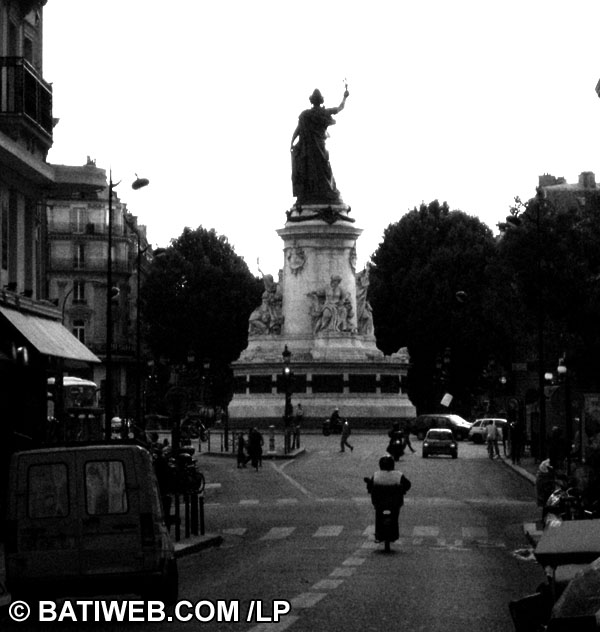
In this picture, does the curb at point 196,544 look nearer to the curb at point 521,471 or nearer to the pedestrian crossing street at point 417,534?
the pedestrian crossing street at point 417,534

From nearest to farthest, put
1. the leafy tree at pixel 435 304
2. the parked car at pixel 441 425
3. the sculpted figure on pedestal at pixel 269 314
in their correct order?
the parked car at pixel 441 425 < the sculpted figure on pedestal at pixel 269 314 < the leafy tree at pixel 435 304

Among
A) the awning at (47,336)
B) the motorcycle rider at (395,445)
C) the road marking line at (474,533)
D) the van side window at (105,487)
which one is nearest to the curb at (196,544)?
the awning at (47,336)

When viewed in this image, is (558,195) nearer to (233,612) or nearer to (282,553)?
(282,553)

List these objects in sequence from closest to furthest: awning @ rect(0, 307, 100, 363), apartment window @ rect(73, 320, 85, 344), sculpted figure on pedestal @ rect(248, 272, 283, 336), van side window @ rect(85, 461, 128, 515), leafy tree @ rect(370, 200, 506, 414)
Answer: van side window @ rect(85, 461, 128, 515)
awning @ rect(0, 307, 100, 363)
sculpted figure on pedestal @ rect(248, 272, 283, 336)
leafy tree @ rect(370, 200, 506, 414)
apartment window @ rect(73, 320, 85, 344)

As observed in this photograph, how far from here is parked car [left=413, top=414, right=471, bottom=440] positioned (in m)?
89.2

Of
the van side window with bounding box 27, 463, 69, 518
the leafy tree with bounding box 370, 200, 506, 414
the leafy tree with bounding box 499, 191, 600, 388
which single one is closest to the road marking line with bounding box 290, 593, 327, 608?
the van side window with bounding box 27, 463, 69, 518

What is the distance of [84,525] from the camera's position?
19.8m

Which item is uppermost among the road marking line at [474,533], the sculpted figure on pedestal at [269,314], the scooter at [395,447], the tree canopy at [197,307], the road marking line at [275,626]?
the tree canopy at [197,307]

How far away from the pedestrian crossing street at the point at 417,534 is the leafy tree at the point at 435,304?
7300cm

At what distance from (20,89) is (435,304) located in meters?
82.1

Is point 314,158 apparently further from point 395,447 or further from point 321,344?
point 395,447

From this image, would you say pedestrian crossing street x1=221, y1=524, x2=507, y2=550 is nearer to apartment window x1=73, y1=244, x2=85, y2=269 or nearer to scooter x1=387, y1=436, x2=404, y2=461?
scooter x1=387, y1=436, x2=404, y2=461

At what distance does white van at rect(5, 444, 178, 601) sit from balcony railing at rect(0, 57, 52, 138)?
48.3ft

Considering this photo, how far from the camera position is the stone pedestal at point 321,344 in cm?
9588
